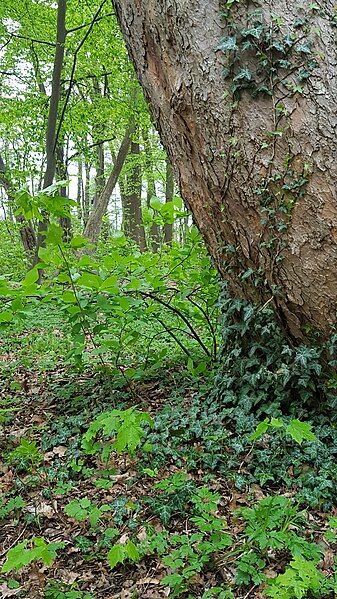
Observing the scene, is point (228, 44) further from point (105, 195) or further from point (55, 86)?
point (105, 195)

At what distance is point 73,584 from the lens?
2252mm

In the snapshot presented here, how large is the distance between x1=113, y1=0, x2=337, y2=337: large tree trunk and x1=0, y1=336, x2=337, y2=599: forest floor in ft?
3.55

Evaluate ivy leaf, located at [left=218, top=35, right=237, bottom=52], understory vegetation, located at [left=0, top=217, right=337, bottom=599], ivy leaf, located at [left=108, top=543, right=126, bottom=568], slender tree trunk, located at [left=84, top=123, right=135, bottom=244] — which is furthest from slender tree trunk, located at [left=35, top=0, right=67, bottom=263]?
ivy leaf, located at [left=108, top=543, right=126, bottom=568]

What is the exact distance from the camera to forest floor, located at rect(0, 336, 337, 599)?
2.26 metres

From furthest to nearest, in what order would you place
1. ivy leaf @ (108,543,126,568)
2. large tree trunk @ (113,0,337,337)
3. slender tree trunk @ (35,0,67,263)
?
slender tree trunk @ (35,0,67,263), large tree trunk @ (113,0,337,337), ivy leaf @ (108,543,126,568)

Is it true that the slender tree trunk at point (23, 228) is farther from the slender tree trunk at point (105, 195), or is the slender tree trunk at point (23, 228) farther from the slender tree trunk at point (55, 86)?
the slender tree trunk at point (55, 86)

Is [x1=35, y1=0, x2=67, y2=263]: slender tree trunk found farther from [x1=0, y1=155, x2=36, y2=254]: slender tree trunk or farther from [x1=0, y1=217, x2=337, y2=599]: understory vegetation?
[x1=0, y1=217, x2=337, y2=599]: understory vegetation

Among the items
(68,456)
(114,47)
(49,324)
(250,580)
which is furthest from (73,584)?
(114,47)

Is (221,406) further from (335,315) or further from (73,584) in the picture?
(73,584)

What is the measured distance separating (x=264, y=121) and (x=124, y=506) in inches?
93.3

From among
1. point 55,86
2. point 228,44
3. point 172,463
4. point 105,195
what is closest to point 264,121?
point 228,44

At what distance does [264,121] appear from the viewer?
279 cm

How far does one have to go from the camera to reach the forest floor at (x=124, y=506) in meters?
2.26

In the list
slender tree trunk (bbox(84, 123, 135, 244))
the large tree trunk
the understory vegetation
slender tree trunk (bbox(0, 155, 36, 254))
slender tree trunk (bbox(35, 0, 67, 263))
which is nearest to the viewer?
the understory vegetation
